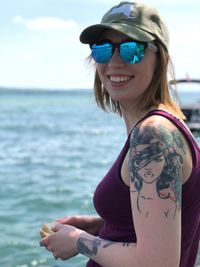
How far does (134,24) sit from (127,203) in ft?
2.43

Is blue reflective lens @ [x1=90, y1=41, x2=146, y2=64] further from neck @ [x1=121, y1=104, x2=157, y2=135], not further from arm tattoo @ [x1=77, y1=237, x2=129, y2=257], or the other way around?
arm tattoo @ [x1=77, y1=237, x2=129, y2=257]

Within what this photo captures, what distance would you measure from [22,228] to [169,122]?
25.1 feet

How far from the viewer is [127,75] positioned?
2424 millimetres

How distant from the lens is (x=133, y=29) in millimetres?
2312

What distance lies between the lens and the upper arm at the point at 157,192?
6.76 feet

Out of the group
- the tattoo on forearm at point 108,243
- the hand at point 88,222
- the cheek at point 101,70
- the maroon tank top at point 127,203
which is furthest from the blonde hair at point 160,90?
the hand at point 88,222

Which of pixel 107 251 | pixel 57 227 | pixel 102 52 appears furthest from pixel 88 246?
pixel 102 52

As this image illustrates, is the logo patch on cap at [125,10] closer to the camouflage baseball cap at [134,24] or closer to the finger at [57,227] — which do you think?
the camouflage baseball cap at [134,24]

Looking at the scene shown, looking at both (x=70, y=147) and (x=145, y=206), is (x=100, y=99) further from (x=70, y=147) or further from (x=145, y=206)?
(x=70, y=147)

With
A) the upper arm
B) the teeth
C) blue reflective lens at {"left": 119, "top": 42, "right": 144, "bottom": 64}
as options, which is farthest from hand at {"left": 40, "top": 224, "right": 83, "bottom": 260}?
blue reflective lens at {"left": 119, "top": 42, "right": 144, "bottom": 64}

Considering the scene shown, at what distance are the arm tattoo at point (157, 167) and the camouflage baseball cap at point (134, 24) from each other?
0.42 meters

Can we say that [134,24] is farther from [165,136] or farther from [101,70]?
[165,136]

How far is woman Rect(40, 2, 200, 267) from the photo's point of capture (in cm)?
209

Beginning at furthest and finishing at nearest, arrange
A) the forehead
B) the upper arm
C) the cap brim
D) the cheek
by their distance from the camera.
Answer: the cheek
the forehead
the cap brim
the upper arm
